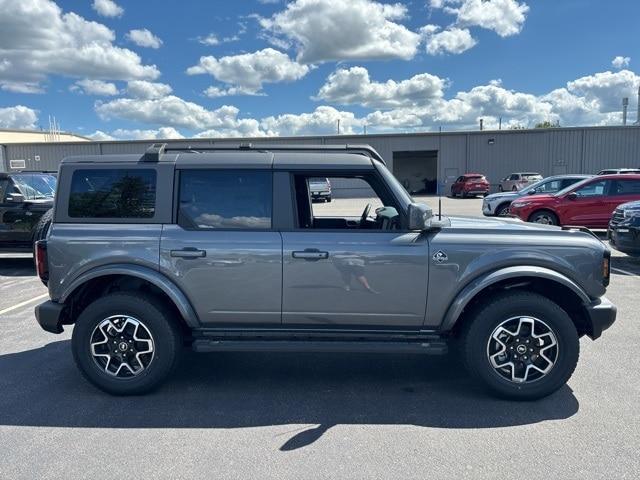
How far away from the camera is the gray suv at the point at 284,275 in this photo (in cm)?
362

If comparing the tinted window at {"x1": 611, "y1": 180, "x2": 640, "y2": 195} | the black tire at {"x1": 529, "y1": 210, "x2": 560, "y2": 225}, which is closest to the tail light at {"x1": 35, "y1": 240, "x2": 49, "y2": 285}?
the black tire at {"x1": 529, "y1": 210, "x2": 560, "y2": 225}

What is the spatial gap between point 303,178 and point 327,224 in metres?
0.74

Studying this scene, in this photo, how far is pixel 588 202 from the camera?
11.7 metres

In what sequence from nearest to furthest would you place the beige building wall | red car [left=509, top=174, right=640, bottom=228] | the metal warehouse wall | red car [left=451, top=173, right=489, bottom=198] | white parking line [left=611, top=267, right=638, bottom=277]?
1. white parking line [left=611, top=267, right=638, bottom=277]
2. red car [left=509, top=174, right=640, bottom=228]
3. red car [left=451, top=173, right=489, bottom=198]
4. the metal warehouse wall
5. the beige building wall

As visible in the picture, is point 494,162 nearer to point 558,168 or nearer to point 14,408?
point 558,168

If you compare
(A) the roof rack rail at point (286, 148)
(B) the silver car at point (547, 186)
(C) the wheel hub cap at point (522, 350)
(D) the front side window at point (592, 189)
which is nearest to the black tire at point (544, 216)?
(D) the front side window at point (592, 189)

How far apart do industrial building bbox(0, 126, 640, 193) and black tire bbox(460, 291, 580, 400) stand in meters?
28.7

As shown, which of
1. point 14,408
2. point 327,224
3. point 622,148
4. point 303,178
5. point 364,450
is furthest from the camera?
point 622,148

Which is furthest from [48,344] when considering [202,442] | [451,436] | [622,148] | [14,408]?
[622,148]

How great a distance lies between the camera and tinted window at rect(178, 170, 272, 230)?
376cm

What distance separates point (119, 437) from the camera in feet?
10.5

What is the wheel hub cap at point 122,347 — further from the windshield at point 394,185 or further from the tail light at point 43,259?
the windshield at point 394,185

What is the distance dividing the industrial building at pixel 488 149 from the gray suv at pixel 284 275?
28508 mm

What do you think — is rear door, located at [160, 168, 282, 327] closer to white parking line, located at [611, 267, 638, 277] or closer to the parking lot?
the parking lot
